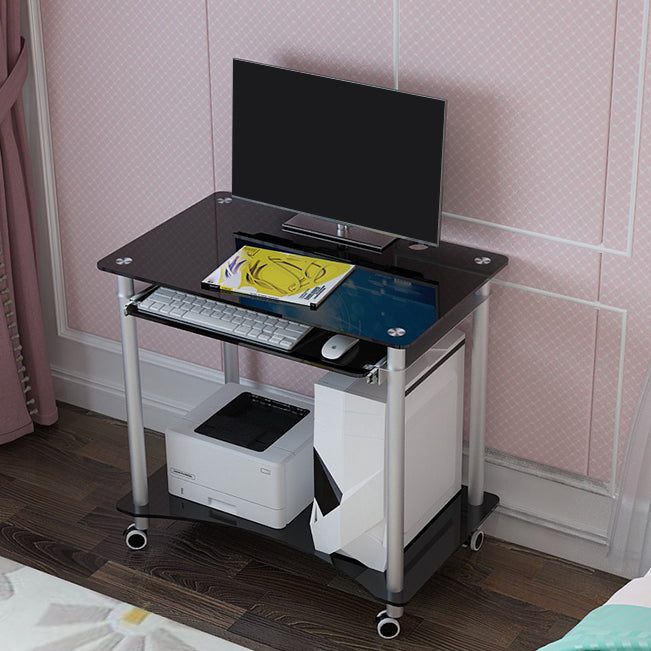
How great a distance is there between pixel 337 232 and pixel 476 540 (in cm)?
89

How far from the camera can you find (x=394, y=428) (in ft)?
8.80

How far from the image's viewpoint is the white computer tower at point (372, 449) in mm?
2789

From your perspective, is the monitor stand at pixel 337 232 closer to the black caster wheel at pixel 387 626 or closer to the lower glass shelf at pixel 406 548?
the lower glass shelf at pixel 406 548

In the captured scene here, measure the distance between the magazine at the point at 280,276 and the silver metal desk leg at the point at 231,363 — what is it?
1.71ft

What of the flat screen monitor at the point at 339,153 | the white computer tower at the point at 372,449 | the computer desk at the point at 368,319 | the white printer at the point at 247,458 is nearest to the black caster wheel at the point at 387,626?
the computer desk at the point at 368,319

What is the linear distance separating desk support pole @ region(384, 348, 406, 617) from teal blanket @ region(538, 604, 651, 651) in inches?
30.5

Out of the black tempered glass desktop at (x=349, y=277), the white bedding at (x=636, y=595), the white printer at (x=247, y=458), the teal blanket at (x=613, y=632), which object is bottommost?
the white printer at (x=247, y=458)

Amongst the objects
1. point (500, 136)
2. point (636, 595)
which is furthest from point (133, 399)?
point (636, 595)

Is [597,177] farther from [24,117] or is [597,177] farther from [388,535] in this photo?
[24,117]

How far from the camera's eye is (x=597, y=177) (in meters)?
2.76

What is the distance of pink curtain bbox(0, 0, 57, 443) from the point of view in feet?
11.0

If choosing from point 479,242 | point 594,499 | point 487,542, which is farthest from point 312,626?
point 479,242

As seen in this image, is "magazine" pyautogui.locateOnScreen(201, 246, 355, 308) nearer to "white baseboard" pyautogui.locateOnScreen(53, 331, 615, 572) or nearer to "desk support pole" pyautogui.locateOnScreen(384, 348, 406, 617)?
"desk support pole" pyautogui.locateOnScreen(384, 348, 406, 617)

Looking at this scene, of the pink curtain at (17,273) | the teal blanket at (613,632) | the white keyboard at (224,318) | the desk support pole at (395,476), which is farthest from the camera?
the pink curtain at (17,273)
